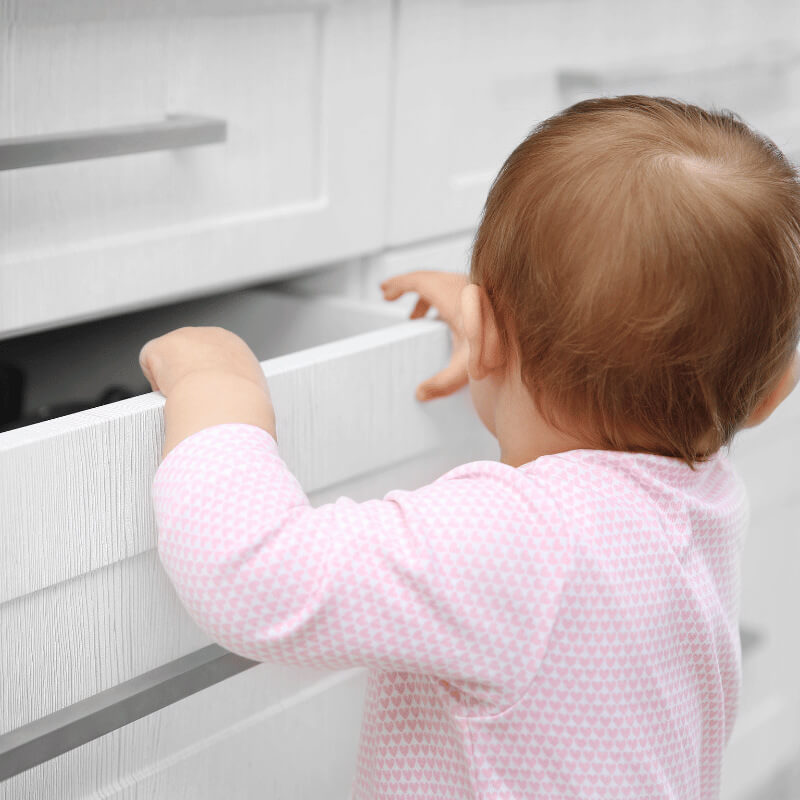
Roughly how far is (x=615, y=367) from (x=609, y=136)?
0.10 m

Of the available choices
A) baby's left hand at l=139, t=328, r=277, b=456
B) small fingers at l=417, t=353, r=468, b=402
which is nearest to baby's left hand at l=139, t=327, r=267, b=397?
baby's left hand at l=139, t=328, r=277, b=456

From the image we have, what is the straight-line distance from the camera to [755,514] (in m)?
0.98

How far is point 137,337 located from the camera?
729mm

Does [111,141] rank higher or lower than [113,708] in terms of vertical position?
higher

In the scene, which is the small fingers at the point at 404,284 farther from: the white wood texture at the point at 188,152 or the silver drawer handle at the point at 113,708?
the silver drawer handle at the point at 113,708

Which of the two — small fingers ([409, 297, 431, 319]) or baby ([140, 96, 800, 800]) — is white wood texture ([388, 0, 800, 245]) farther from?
baby ([140, 96, 800, 800])

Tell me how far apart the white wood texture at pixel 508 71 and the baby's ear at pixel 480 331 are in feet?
0.67

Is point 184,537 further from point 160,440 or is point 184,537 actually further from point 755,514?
point 755,514

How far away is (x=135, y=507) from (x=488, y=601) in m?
0.15

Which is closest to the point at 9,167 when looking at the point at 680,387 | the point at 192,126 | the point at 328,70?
the point at 192,126

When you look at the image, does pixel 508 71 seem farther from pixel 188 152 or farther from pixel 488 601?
pixel 488 601

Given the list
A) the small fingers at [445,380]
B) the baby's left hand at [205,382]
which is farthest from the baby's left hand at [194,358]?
the small fingers at [445,380]

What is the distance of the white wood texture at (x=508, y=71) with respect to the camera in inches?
27.8

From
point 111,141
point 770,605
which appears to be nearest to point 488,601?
point 111,141
